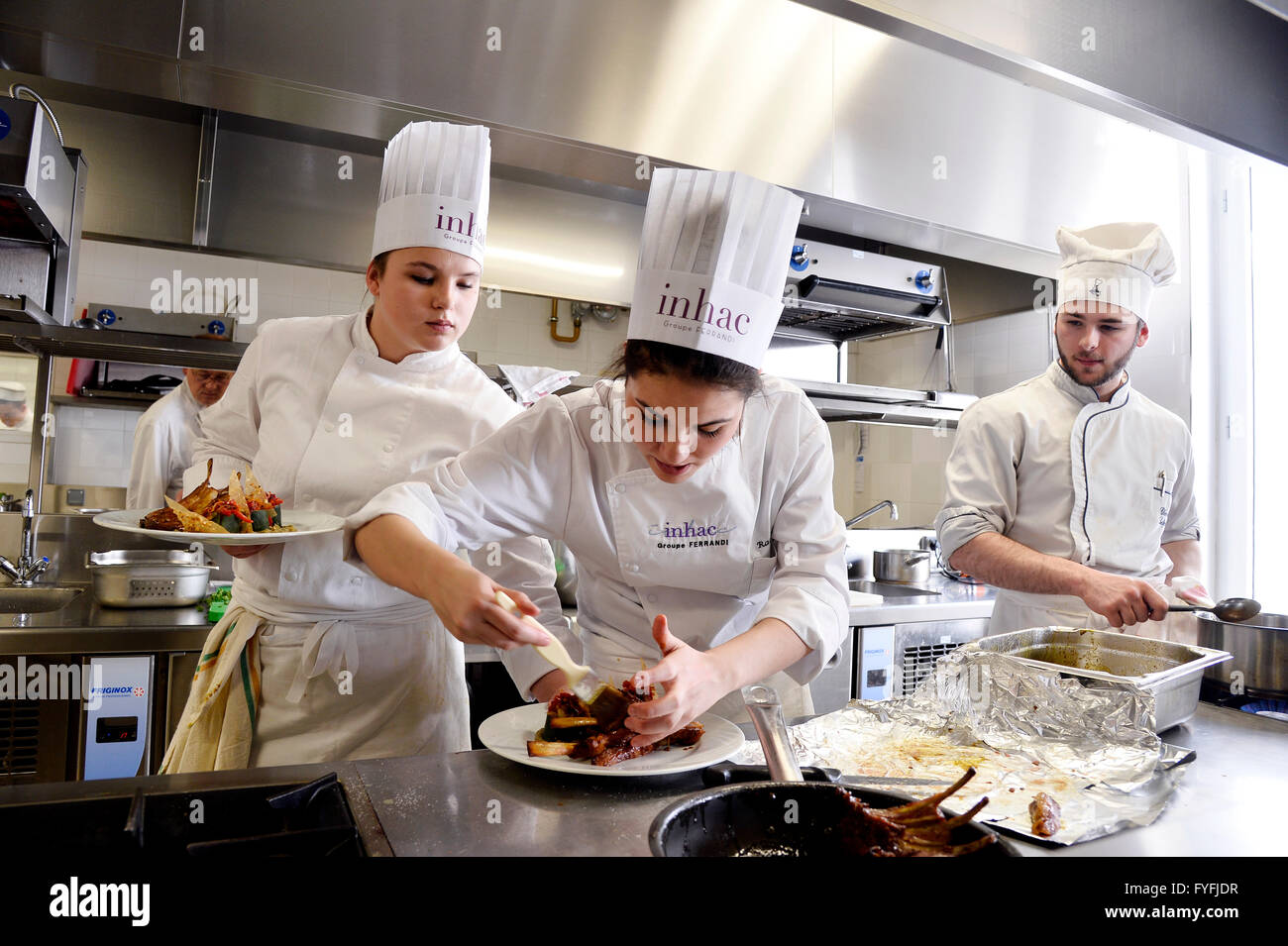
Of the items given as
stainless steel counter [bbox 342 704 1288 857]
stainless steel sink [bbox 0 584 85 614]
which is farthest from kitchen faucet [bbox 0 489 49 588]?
stainless steel counter [bbox 342 704 1288 857]

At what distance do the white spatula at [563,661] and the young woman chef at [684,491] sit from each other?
27mm

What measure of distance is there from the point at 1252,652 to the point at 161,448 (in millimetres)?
3147

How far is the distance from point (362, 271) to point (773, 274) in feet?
7.80

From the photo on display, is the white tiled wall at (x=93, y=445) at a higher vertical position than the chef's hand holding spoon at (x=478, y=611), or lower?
higher

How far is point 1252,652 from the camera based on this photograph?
1568 millimetres

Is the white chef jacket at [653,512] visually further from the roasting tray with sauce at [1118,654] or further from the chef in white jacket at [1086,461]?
the chef in white jacket at [1086,461]

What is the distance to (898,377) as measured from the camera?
4.85 metres

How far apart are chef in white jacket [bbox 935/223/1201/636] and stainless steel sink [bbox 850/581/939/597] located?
0.97 metres

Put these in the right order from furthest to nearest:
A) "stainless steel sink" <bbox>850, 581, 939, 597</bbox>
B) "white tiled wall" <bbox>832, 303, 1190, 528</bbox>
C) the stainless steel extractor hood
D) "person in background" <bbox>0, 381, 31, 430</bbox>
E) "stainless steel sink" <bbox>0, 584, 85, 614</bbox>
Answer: "white tiled wall" <bbox>832, 303, 1190, 528</bbox> < the stainless steel extractor hood < "stainless steel sink" <bbox>850, 581, 939, 597</bbox> < "person in background" <bbox>0, 381, 31, 430</bbox> < "stainless steel sink" <bbox>0, 584, 85, 614</bbox>

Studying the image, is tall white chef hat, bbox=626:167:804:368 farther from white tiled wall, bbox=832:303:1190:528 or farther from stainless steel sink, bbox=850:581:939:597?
white tiled wall, bbox=832:303:1190:528

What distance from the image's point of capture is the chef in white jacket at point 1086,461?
7.82 feet

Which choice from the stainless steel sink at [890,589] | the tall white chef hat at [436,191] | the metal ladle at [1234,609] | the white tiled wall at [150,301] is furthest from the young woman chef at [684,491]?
the stainless steel sink at [890,589]

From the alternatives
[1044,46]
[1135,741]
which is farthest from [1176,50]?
[1135,741]

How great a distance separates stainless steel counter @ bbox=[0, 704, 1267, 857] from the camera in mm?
926
